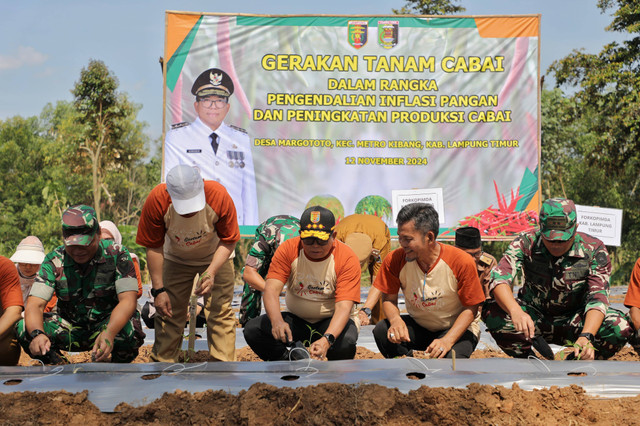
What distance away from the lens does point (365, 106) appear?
9016mm

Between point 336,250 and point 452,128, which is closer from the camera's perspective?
point 336,250

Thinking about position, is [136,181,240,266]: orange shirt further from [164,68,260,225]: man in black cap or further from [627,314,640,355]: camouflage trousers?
[164,68,260,225]: man in black cap

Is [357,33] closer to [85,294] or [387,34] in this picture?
[387,34]

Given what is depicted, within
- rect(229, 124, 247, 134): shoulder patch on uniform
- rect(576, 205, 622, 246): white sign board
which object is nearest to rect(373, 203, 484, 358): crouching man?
rect(576, 205, 622, 246): white sign board

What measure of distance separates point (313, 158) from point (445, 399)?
21.0 ft

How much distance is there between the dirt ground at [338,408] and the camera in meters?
2.67

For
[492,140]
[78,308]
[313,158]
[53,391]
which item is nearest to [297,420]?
[53,391]

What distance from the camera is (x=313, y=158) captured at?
8945mm

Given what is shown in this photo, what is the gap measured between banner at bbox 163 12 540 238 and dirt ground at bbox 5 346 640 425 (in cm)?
609

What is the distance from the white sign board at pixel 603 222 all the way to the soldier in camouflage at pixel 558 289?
114 inches

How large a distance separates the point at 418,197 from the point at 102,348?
5.74m

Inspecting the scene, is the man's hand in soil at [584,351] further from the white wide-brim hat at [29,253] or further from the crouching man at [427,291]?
the white wide-brim hat at [29,253]

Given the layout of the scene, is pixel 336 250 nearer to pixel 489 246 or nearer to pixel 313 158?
pixel 313 158

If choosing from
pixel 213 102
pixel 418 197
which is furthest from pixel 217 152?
pixel 418 197
